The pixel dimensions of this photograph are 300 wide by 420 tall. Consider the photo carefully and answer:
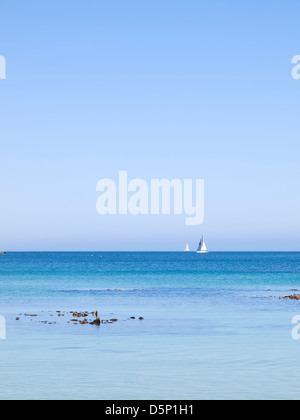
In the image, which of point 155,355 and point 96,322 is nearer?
point 155,355

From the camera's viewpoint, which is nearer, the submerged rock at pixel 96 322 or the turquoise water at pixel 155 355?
the turquoise water at pixel 155 355

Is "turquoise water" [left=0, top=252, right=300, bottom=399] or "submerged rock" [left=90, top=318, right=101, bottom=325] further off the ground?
"submerged rock" [left=90, top=318, right=101, bottom=325]

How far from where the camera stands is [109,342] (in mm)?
31531

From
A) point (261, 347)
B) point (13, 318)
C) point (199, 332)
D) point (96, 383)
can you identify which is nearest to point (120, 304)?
point (13, 318)

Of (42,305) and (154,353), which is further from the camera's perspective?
(42,305)

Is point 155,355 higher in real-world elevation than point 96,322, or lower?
lower

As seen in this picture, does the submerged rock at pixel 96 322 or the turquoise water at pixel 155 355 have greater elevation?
the submerged rock at pixel 96 322

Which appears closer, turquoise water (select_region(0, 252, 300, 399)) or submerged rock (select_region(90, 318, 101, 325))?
turquoise water (select_region(0, 252, 300, 399))

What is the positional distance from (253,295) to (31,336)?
35.2m

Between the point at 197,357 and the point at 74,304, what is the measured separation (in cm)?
2754
